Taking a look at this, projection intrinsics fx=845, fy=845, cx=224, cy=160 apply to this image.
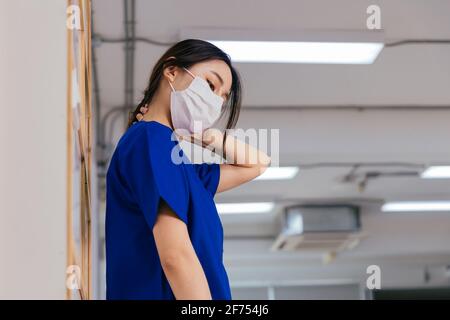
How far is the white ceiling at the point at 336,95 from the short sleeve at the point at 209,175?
1.69 metres

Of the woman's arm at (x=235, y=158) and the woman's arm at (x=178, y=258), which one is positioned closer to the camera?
the woman's arm at (x=178, y=258)

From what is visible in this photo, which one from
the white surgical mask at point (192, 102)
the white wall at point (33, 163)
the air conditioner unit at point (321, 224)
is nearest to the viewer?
the white wall at point (33, 163)

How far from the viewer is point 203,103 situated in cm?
99

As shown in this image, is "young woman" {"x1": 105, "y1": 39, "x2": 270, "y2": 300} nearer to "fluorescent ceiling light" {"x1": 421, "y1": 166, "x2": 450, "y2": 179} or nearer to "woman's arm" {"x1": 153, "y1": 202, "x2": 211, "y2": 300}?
"woman's arm" {"x1": 153, "y1": 202, "x2": 211, "y2": 300}

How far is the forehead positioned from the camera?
97cm

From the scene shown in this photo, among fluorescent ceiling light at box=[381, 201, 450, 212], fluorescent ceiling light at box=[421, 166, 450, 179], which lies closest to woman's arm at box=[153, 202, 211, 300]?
fluorescent ceiling light at box=[421, 166, 450, 179]

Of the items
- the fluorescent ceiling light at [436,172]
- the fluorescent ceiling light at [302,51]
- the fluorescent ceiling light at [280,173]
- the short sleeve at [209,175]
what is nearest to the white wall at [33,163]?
the short sleeve at [209,175]

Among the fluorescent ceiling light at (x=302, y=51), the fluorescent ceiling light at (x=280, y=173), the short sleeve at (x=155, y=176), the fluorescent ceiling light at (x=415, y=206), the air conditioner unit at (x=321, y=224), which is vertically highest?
the fluorescent ceiling light at (x=280, y=173)

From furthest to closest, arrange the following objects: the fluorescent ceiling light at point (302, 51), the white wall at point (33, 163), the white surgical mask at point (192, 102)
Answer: the fluorescent ceiling light at point (302, 51), the white surgical mask at point (192, 102), the white wall at point (33, 163)

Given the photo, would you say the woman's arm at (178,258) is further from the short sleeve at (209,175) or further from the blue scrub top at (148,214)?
the short sleeve at (209,175)

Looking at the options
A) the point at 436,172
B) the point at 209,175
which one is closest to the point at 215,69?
the point at 209,175

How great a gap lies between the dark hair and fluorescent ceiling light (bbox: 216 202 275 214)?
424 centimetres

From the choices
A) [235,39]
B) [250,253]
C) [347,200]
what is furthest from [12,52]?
[250,253]

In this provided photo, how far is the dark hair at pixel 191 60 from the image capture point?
972 mm
